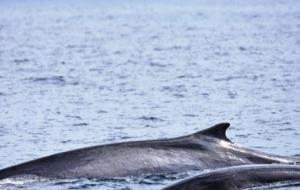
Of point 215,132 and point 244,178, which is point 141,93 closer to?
point 215,132

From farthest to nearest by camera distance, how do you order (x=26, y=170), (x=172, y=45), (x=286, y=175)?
(x=172, y=45) < (x=26, y=170) < (x=286, y=175)

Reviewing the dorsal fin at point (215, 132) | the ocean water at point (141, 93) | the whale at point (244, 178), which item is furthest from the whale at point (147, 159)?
the whale at point (244, 178)

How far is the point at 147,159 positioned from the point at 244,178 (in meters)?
1.98

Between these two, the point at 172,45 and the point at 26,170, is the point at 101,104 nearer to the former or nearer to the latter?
the point at 26,170

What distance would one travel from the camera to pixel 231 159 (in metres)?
13.0

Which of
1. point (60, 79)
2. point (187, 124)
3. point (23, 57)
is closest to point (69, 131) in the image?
point (187, 124)

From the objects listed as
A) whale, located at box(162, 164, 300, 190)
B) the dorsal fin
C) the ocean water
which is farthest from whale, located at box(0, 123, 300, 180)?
whale, located at box(162, 164, 300, 190)

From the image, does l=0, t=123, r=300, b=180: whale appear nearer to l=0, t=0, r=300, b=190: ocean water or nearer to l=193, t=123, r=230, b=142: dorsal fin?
l=193, t=123, r=230, b=142: dorsal fin

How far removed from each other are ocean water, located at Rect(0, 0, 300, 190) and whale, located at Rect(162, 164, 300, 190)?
4.44ft

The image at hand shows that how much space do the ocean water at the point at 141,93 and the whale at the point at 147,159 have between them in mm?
215

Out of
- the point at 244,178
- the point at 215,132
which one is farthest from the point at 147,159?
the point at 244,178

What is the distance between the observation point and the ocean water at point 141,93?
17172mm

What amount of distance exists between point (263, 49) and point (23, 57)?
956 cm

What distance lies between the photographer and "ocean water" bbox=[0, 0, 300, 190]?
56.3ft
